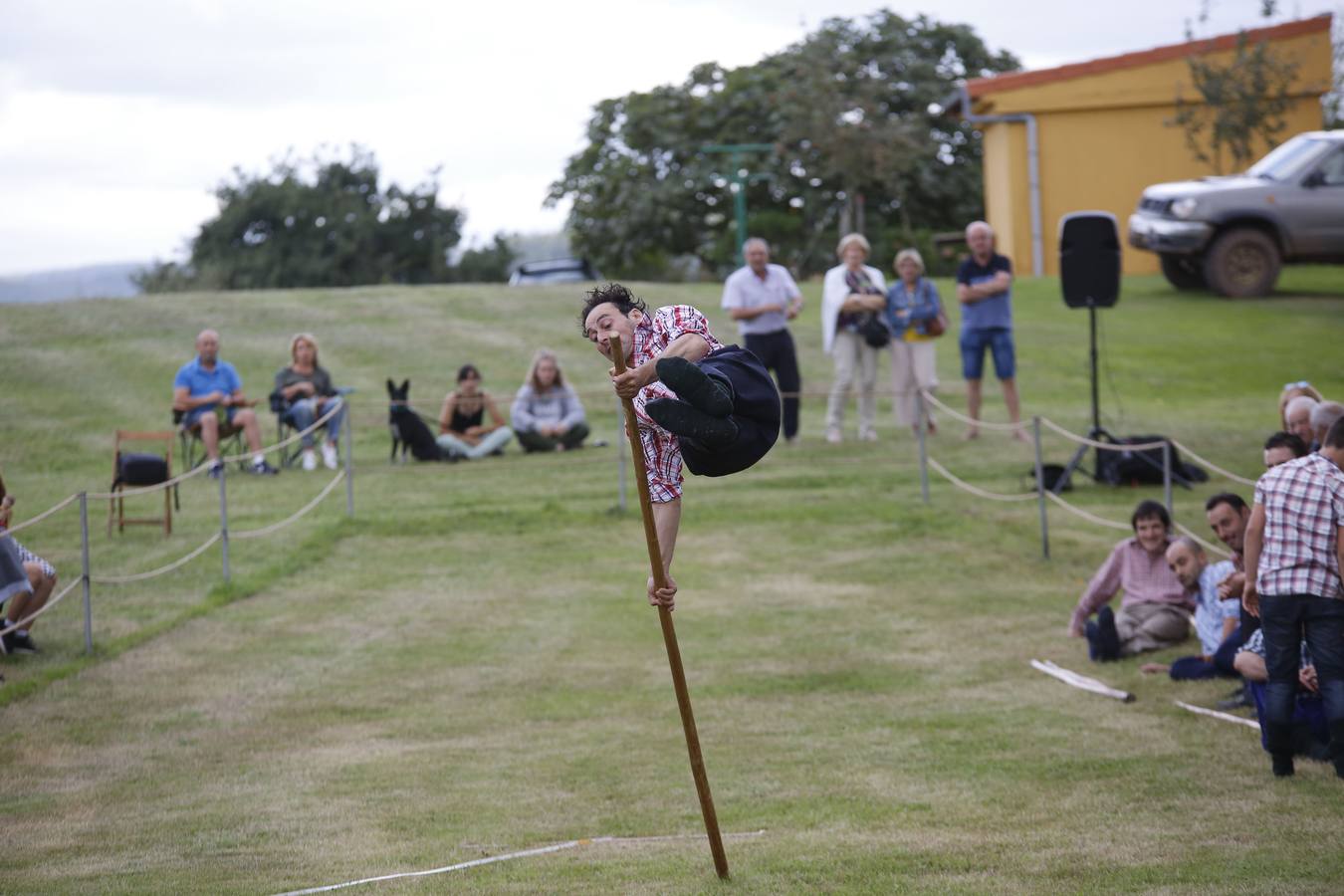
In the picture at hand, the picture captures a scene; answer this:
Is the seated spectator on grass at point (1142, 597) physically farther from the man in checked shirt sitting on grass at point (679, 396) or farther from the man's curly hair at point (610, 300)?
the man's curly hair at point (610, 300)

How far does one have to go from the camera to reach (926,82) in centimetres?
4688

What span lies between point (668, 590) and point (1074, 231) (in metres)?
10.7

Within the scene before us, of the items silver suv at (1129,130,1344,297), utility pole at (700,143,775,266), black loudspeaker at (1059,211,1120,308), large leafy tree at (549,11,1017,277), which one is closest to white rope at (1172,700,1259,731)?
black loudspeaker at (1059,211,1120,308)

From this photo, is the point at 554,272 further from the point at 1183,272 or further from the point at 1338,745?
the point at 1338,745

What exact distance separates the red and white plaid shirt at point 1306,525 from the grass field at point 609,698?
907 mm

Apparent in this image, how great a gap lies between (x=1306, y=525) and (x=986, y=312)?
9649 mm

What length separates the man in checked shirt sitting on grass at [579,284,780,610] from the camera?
5.63 meters

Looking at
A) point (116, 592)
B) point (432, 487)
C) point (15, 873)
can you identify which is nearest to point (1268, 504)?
point (15, 873)

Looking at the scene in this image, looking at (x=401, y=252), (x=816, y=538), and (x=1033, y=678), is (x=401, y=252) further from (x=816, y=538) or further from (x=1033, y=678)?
(x=1033, y=678)

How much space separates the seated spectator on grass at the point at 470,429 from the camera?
17.2 meters

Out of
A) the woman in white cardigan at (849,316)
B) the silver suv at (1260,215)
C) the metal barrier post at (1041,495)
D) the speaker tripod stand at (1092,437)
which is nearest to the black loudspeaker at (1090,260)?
the speaker tripod stand at (1092,437)

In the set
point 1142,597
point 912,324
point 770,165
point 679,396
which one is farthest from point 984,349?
point 770,165

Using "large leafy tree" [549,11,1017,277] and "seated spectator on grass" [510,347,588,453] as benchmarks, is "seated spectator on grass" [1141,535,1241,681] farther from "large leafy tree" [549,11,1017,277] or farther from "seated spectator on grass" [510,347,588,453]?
"large leafy tree" [549,11,1017,277]

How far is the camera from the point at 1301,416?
32.1 ft
